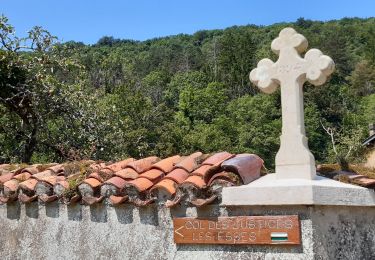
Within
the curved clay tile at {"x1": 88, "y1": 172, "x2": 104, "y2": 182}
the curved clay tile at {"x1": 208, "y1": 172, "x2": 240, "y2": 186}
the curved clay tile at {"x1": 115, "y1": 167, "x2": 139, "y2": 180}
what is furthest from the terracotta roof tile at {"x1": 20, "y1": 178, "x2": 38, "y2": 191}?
the curved clay tile at {"x1": 208, "y1": 172, "x2": 240, "y2": 186}

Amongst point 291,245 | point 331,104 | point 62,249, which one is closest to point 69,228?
point 62,249

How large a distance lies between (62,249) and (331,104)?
6296 cm

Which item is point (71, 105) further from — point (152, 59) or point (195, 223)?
point (152, 59)

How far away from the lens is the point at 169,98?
2867 inches

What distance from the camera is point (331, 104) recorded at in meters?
65.1

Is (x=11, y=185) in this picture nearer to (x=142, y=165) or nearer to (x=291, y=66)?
(x=142, y=165)

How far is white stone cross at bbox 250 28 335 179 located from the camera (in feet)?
12.6

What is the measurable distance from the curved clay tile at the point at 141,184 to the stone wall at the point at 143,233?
0.17m

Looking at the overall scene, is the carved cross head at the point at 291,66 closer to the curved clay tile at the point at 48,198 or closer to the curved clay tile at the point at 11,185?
the curved clay tile at the point at 48,198

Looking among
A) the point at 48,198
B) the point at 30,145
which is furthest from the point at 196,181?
the point at 30,145

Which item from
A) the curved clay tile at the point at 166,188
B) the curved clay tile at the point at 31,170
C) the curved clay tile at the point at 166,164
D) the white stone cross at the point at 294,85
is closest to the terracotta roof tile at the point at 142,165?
the curved clay tile at the point at 166,164

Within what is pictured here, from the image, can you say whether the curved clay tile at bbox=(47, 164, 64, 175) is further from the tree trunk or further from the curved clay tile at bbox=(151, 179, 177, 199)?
the tree trunk

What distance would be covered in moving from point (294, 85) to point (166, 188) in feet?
3.99

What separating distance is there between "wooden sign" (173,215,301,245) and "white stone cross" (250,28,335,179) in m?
0.36
